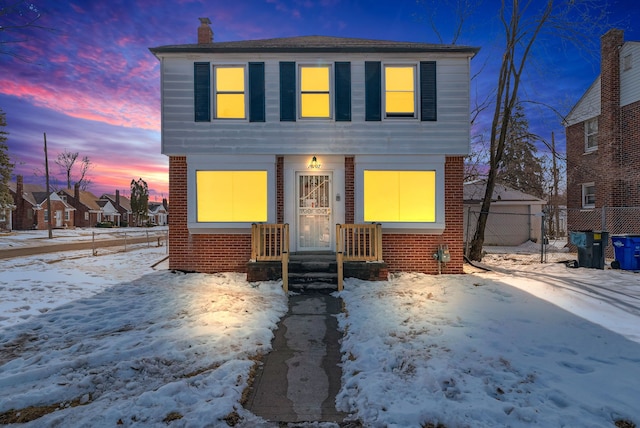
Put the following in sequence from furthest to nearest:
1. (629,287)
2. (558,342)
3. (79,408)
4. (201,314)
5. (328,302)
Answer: (629,287) < (328,302) < (201,314) < (558,342) < (79,408)

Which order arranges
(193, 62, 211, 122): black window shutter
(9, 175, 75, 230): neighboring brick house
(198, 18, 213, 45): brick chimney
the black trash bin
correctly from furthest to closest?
1. (9, 175, 75, 230): neighboring brick house
2. (198, 18, 213, 45): brick chimney
3. the black trash bin
4. (193, 62, 211, 122): black window shutter

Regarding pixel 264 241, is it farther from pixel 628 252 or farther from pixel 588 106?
pixel 588 106

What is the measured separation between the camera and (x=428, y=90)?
8492 mm

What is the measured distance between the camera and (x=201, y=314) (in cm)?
525

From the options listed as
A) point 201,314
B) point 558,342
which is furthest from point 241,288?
point 558,342

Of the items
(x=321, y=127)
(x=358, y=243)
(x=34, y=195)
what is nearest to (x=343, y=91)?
(x=321, y=127)

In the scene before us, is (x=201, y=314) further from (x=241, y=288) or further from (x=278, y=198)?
(x=278, y=198)

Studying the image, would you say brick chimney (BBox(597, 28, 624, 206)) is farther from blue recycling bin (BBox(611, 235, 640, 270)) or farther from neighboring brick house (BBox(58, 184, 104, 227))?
neighboring brick house (BBox(58, 184, 104, 227))

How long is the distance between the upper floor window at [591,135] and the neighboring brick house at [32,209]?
52.3m

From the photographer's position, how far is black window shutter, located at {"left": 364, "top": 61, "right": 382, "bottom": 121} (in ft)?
27.9

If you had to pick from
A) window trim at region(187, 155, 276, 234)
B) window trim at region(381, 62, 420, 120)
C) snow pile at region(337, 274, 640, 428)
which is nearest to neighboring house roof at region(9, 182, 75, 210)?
window trim at region(187, 155, 276, 234)

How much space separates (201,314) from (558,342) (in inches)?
205

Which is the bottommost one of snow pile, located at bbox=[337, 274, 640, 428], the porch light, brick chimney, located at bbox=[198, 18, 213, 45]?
snow pile, located at bbox=[337, 274, 640, 428]

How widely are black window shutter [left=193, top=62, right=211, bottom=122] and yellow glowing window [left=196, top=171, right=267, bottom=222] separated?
1.53 metres
